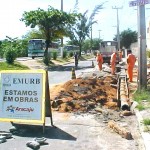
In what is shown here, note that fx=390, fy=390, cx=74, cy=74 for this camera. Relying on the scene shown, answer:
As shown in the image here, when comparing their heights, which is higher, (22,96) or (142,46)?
(142,46)

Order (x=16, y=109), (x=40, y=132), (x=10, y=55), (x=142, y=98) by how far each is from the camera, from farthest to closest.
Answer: (x=10, y=55) < (x=142, y=98) < (x=16, y=109) < (x=40, y=132)

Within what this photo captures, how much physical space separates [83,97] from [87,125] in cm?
361

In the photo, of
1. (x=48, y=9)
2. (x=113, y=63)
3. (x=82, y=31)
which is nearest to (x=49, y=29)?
(x=48, y=9)

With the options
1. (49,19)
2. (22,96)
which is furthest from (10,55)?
(22,96)

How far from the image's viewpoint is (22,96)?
30.8ft

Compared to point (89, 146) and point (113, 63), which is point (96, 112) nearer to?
point (89, 146)

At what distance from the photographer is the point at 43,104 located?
9023 millimetres

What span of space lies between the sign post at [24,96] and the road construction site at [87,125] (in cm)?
35

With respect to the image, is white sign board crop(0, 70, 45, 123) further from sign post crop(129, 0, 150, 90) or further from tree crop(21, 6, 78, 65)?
tree crop(21, 6, 78, 65)

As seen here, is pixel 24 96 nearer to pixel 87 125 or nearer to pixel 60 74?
pixel 87 125

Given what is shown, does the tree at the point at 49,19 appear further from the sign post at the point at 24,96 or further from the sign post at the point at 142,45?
the sign post at the point at 24,96

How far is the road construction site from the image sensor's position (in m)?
7.89

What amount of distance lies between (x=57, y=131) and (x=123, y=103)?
348cm

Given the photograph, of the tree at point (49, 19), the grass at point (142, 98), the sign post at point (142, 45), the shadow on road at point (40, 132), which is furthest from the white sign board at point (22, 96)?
the tree at point (49, 19)
